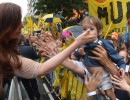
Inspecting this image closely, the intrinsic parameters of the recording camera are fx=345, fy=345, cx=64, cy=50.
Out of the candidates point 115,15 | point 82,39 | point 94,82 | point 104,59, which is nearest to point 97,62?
point 104,59

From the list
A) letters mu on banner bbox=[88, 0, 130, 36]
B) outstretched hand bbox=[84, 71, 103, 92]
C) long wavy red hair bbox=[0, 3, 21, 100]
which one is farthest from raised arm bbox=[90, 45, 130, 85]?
letters mu on banner bbox=[88, 0, 130, 36]

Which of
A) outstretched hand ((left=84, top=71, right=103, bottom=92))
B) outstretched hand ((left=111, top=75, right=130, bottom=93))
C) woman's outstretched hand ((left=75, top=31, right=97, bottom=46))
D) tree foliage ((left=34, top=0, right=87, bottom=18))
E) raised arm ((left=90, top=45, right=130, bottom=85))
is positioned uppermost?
woman's outstretched hand ((left=75, top=31, right=97, bottom=46))

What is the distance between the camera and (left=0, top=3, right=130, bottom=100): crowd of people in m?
2.51

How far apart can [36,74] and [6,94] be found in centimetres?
33

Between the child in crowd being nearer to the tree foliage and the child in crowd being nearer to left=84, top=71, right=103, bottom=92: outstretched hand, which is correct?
left=84, top=71, right=103, bottom=92: outstretched hand

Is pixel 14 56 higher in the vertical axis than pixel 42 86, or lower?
higher

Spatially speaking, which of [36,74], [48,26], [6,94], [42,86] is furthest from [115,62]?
[48,26]

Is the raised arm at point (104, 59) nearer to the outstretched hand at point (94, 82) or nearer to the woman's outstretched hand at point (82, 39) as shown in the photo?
the outstretched hand at point (94, 82)

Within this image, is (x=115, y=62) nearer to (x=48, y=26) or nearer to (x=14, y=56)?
(x=14, y=56)

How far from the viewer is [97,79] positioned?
11.0 ft

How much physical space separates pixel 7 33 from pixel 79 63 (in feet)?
6.71

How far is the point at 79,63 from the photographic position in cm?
445

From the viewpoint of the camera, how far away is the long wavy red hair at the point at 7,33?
2480mm

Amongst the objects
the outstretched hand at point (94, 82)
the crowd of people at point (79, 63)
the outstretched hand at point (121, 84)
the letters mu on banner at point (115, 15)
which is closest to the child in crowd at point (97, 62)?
the crowd of people at point (79, 63)
